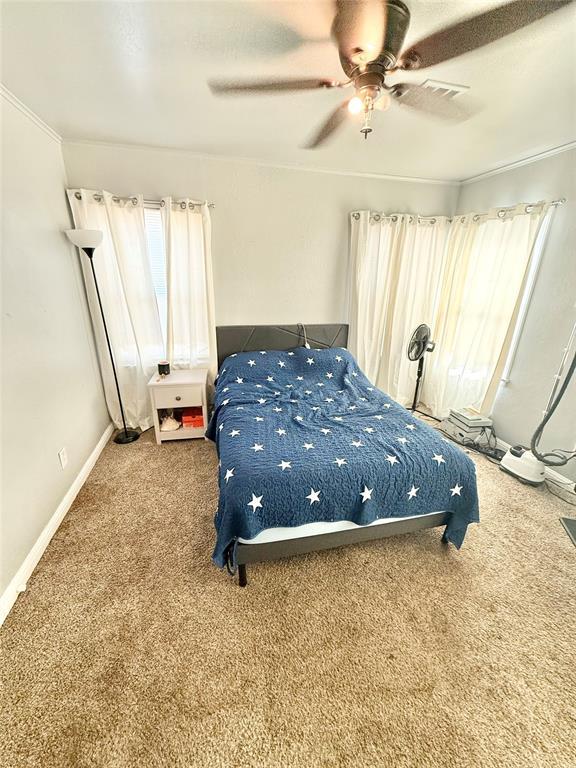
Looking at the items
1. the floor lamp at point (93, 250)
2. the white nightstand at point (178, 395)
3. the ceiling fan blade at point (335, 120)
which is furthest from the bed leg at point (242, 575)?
the ceiling fan blade at point (335, 120)

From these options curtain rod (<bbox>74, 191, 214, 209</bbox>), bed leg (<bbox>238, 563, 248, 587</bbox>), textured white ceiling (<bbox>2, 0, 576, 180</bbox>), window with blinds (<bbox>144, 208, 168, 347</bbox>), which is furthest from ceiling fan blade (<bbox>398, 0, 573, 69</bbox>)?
bed leg (<bbox>238, 563, 248, 587</bbox>)

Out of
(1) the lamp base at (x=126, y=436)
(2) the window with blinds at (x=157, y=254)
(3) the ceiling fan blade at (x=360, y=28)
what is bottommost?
(1) the lamp base at (x=126, y=436)

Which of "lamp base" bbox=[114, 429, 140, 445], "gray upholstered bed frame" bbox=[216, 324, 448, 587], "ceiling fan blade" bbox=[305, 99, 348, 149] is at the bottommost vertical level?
"lamp base" bbox=[114, 429, 140, 445]

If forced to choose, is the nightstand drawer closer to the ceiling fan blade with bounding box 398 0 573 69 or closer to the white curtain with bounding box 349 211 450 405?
the white curtain with bounding box 349 211 450 405

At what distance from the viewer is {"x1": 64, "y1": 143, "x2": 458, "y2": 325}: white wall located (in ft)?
8.60

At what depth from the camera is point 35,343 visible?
1905mm

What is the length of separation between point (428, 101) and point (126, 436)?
3.27 metres

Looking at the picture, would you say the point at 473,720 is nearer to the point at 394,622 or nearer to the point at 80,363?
the point at 394,622

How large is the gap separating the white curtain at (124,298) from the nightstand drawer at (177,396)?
0.39m

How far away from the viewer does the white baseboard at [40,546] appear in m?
1.50

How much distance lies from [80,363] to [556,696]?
3398 mm

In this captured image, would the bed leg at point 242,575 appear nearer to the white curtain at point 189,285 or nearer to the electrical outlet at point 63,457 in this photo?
the electrical outlet at point 63,457

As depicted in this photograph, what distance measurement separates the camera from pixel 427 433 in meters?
1.98

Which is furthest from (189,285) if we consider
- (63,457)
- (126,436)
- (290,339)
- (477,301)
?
(477,301)
